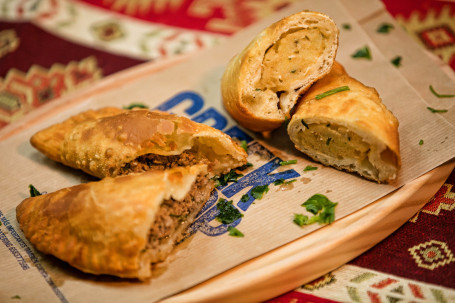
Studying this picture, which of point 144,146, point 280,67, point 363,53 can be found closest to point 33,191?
point 144,146

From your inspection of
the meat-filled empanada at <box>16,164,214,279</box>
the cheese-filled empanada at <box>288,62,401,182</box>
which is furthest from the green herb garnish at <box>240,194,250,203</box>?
the cheese-filled empanada at <box>288,62,401,182</box>

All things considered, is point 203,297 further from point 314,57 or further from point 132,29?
point 132,29

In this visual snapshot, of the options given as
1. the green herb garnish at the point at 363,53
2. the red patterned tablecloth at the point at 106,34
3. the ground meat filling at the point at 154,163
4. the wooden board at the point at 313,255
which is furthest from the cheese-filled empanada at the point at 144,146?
the red patterned tablecloth at the point at 106,34

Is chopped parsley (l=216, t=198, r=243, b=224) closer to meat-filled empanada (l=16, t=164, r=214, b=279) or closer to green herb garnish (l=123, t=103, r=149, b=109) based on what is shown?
meat-filled empanada (l=16, t=164, r=214, b=279)

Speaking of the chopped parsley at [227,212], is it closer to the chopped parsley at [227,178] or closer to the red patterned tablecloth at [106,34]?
the chopped parsley at [227,178]

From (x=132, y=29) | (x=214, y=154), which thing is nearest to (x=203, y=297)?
(x=214, y=154)

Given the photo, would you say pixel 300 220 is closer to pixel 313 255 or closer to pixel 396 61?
pixel 313 255
